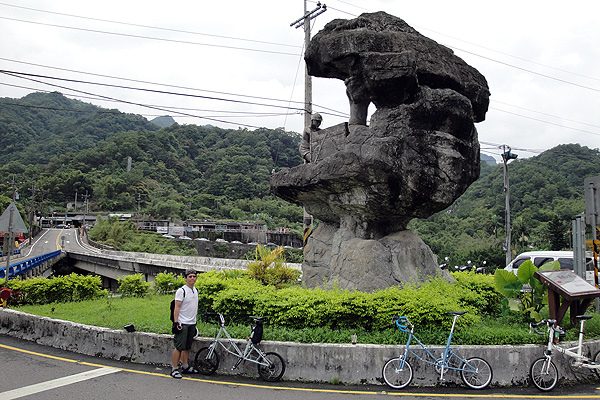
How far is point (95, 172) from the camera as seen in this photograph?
9644 centimetres

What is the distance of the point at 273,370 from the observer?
263 inches

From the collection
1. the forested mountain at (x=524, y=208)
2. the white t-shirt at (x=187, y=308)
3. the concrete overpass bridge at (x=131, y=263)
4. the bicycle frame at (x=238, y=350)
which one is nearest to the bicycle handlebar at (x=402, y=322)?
the bicycle frame at (x=238, y=350)

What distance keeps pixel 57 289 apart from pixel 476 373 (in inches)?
490

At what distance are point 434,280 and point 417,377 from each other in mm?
3136

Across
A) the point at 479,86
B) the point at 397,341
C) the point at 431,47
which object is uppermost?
the point at 431,47

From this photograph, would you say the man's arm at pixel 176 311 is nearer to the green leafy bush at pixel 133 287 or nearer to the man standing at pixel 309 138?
the man standing at pixel 309 138

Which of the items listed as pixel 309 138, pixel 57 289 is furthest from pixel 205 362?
pixel 57 289

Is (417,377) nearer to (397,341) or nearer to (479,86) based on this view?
(397,341)

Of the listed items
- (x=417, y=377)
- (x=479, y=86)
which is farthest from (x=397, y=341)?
(x=479, y=86)

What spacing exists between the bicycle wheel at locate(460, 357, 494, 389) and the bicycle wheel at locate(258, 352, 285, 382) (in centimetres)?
270

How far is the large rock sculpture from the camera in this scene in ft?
30.6

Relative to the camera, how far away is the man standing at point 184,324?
6832 millimetres

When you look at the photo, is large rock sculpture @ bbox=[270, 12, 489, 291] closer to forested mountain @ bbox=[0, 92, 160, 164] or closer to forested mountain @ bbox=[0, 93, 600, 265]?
forested mountain @ bbox=[0, 93, 600, 265]

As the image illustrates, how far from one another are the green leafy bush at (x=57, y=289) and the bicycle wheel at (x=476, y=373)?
12186 mm
